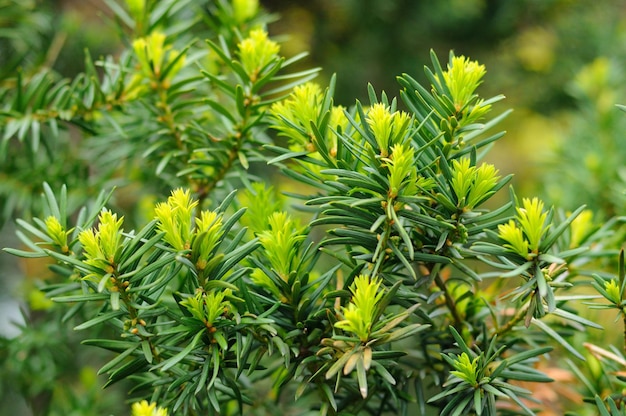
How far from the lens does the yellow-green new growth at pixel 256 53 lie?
0.53m

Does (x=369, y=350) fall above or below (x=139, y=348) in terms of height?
above

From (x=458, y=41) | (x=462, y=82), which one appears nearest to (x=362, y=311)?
(x=462, y=82)

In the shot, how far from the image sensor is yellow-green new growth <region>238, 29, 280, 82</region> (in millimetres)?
528

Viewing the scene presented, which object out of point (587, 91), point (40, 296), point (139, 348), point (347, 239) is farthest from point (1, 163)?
point (587, 91)

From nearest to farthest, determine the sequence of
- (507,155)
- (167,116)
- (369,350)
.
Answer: (369,350) < (167,116) < (507,155)

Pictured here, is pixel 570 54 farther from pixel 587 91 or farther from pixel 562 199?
pixel 562 199

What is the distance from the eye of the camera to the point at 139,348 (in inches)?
17.4

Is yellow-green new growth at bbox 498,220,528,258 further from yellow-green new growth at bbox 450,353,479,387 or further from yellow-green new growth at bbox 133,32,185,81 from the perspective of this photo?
yellow-green new growth at bbox 133,32,185,81

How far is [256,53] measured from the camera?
0.53 meters

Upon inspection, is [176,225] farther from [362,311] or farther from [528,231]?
[528,231]

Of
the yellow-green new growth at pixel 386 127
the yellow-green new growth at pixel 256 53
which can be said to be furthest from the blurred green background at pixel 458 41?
the yellow-green new growth at pixel 386 127

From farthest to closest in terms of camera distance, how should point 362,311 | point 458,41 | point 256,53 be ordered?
point 458,41 → point 256,53 → point 362,311

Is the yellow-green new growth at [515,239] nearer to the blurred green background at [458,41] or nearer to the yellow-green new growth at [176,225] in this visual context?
the yellow-green new growth at [176,225]

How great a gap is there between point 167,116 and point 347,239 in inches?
11.1
